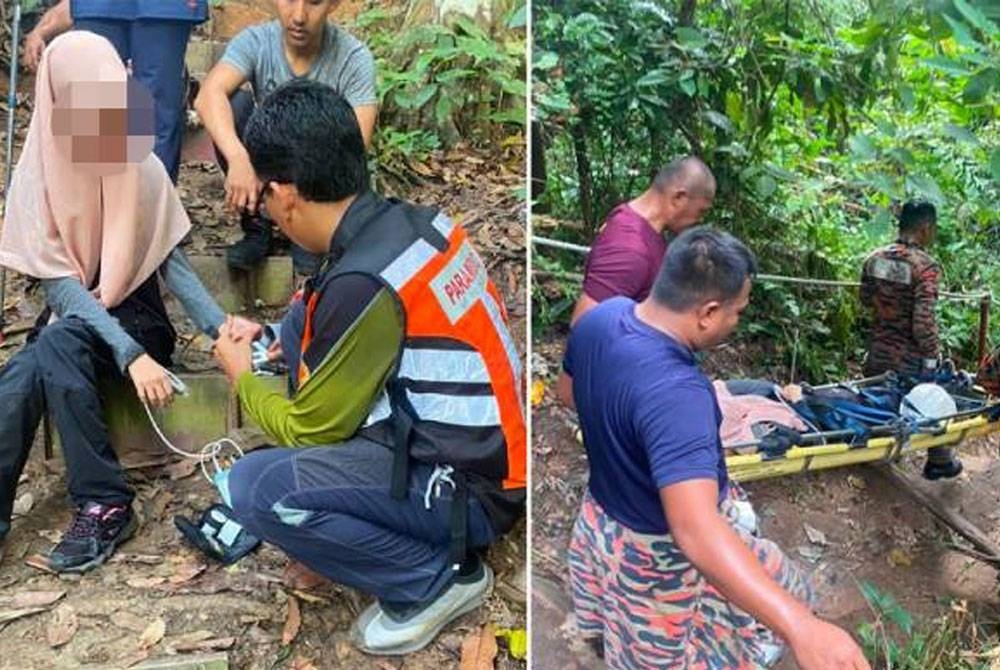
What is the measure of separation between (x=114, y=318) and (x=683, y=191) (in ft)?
4.43

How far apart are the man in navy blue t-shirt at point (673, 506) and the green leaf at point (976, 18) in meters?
0.39

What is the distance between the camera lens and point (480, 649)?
6.80 ft

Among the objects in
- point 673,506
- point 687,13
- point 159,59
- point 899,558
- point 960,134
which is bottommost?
point 899,558

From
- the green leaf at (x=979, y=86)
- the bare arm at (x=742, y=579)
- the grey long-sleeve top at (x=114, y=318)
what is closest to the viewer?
the bare arm at (x=742, y=579)

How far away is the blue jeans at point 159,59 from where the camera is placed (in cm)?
286

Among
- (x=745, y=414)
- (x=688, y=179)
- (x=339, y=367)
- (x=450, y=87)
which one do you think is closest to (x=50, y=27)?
(x=450, y=87)

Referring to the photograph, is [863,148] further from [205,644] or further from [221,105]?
[221,105]

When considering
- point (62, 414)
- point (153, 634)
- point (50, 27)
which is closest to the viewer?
point (153, 634)

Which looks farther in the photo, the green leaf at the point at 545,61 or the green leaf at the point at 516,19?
the green leaf at the point at 516,19

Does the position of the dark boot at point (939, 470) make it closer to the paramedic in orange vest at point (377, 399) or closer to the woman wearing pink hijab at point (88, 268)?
the paramedic in orange vest at point (377, 399)

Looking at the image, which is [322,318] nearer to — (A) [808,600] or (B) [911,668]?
(A) [808,600]

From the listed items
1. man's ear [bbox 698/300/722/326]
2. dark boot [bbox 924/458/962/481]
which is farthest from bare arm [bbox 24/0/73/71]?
dark boot [bbox 924/458/962/481]

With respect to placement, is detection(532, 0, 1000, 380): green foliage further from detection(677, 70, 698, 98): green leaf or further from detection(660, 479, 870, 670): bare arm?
detection(660, 479, 870, 670): bare arm

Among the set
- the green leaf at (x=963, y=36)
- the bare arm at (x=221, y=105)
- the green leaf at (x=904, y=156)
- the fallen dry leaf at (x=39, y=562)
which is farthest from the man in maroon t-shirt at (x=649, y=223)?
the bare arm at (x=221, y=105)
